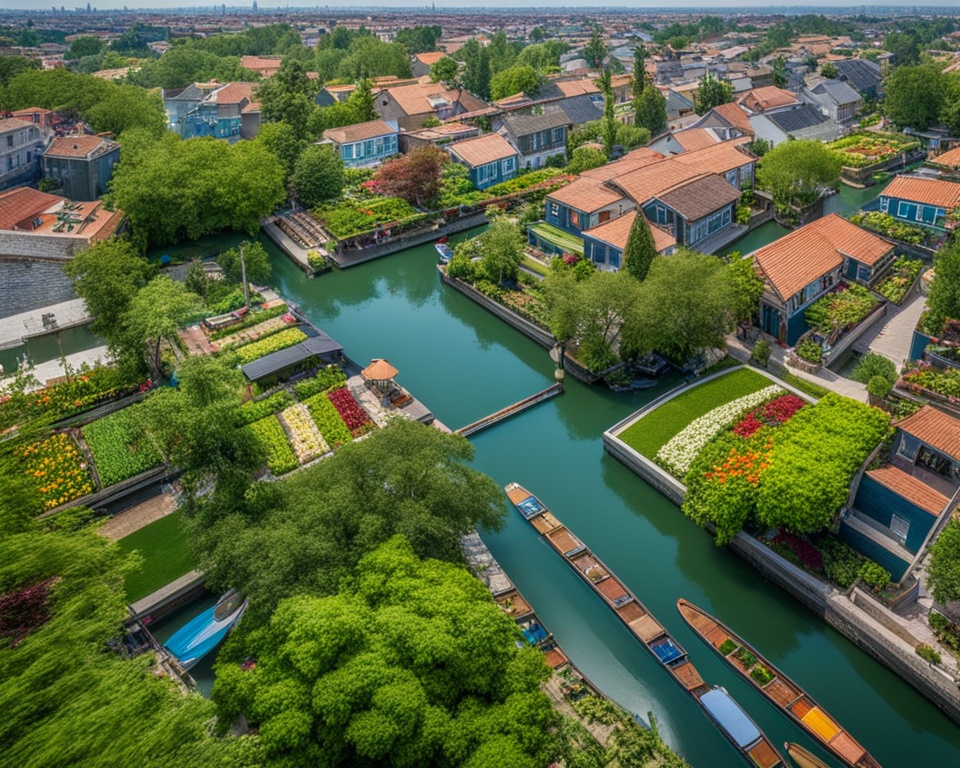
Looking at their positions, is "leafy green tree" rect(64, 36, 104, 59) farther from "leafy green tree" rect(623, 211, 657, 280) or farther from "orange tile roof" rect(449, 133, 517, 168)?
"leafy green tree" rect(623, 211, 657, 280)

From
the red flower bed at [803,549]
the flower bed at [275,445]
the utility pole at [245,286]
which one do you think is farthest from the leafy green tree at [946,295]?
the utility pole at [245,286]

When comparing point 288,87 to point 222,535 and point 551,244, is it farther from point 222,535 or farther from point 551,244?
point 222,535

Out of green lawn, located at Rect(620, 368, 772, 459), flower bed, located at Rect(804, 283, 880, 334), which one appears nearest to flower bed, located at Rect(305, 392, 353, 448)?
green lawn, located at Rect(620, 368, 772, 459)

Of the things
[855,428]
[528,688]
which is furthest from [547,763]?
[855,428]

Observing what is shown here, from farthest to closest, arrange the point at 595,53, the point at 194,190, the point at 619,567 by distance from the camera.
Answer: the point at 595,53, the point at 194,190, the point at 619,567

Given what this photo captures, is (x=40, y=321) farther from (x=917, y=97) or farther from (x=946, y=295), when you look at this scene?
(x=917, y=97)

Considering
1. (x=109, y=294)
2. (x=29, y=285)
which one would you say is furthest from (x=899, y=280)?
(x=29, y=285)

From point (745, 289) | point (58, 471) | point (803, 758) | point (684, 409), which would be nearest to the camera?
point (803, 758)
